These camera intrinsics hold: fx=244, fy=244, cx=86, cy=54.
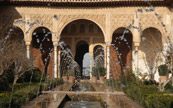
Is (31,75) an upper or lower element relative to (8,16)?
lower

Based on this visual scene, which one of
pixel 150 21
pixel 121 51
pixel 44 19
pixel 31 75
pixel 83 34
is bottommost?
pixel 31 75

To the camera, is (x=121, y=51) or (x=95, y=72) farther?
(x=121, y=51)

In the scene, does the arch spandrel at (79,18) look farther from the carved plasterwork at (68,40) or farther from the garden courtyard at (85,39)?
the carved plasterwork at (68,40)

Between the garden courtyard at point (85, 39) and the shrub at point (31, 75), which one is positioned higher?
the garden courtyard at point (85, 39)

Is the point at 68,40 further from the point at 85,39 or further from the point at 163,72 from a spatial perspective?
the point at 163,72

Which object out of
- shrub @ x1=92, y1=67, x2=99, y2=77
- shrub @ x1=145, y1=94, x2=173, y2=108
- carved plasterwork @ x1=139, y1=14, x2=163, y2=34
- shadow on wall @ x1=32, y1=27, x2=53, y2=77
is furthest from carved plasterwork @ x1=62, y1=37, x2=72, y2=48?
shrub @ x1=145, y1=94, x2=173, y2=108

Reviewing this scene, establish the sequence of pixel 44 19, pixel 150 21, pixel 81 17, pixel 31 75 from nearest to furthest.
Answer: pixel 31 75, pixel 150 21, pixel 44 19, pixel 81 17

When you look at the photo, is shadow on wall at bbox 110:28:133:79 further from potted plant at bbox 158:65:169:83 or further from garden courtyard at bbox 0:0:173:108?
potted plant at bbox 158:65:169:83

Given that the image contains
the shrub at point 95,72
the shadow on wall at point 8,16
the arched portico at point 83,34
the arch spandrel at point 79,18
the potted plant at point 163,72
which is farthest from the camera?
the arched portico at point 83,34

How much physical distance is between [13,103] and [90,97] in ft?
9.42

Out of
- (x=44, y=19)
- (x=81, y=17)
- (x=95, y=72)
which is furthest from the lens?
(x=95, y=72)

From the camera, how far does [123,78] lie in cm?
1172

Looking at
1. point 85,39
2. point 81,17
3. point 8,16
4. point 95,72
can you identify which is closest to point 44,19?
point 8,16

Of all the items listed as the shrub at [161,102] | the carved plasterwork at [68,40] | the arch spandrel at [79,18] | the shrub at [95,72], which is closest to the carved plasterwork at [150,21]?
the arch spandrel at [79,18]
